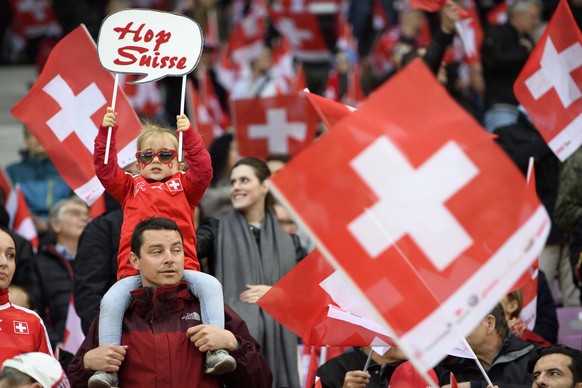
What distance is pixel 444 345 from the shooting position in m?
5.16

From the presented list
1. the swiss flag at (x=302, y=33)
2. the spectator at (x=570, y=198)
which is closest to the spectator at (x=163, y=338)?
the spectator at (x=570, y=198)

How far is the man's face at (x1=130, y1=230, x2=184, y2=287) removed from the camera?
20.4 feet

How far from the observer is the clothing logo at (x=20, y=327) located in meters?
6.41

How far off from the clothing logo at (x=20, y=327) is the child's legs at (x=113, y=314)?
1.57 ft

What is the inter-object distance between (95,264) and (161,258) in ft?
4.52

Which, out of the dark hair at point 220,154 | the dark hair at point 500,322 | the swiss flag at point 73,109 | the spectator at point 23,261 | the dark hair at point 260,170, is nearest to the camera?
the dark hair at point 500,322

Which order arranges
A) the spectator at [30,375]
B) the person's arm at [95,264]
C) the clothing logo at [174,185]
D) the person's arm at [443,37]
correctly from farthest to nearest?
the person's arm at [443,37]
the person's arm at [95,264]
the clothing logo at [174,185]
the spectator at [30,375]

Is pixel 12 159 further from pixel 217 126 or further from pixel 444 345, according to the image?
pixel 444 345

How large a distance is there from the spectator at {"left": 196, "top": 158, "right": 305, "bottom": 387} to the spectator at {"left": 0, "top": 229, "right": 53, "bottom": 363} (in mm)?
1455

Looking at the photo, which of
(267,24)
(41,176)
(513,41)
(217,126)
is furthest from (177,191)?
(267,24)

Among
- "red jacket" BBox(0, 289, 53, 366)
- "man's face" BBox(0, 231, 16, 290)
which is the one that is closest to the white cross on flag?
"red jacket" BBox(0, 289, 53, 366)

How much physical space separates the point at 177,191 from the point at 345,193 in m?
1.83

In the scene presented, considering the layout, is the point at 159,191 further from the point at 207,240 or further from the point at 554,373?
the point at 554,373

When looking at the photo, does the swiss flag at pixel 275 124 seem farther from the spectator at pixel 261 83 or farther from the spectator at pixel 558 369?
the spectator at pixel 558 369
